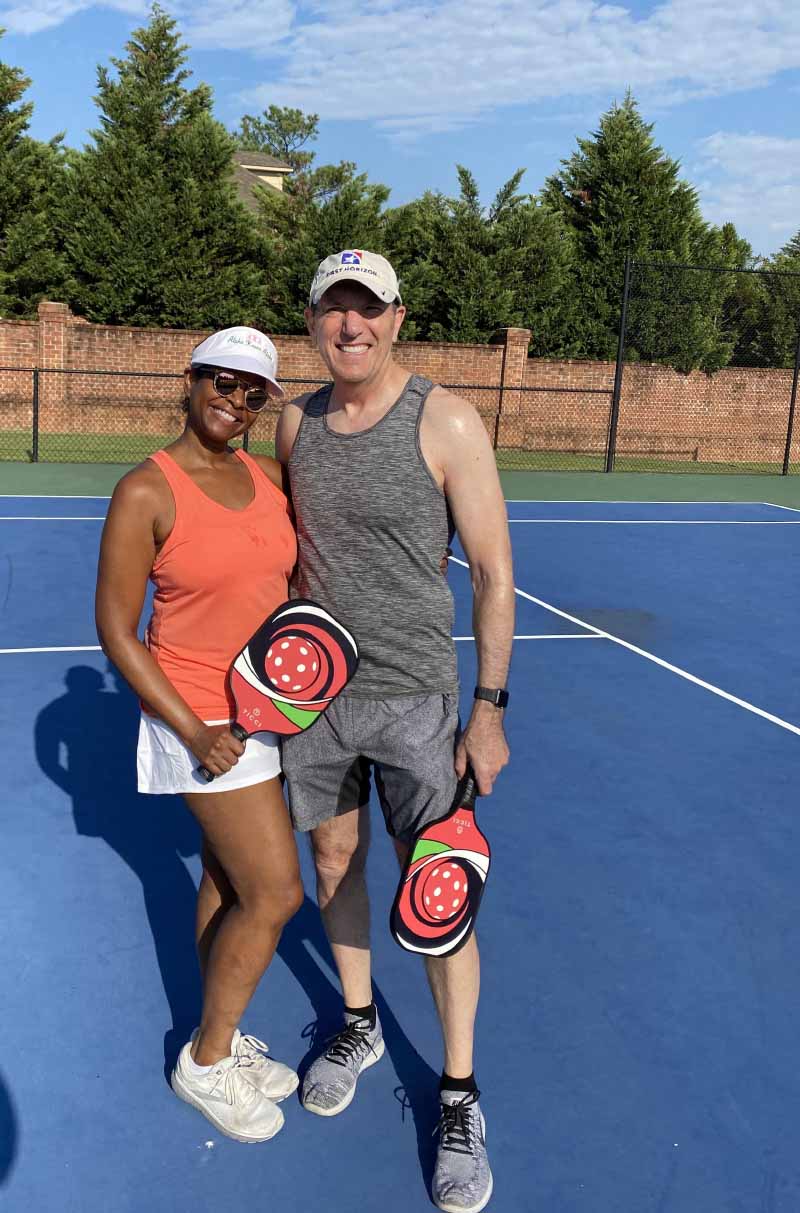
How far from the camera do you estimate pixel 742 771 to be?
A: 5355mm

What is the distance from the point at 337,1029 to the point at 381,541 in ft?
4.82

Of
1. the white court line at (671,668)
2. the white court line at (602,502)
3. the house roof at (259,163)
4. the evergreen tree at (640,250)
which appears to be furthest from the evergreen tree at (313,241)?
the house roof at (259,163)

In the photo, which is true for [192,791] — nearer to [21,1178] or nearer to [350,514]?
[350,514]

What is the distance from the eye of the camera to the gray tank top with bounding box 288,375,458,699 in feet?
8.67

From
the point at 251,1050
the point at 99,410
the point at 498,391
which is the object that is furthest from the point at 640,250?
the point at 251,1050

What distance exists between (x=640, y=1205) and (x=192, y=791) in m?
1.42

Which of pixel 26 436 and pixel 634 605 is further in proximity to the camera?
pixel 26 436

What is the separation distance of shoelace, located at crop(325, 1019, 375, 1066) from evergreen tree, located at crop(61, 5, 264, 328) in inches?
845

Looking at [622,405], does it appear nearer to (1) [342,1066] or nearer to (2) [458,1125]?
(1) [342,1066]

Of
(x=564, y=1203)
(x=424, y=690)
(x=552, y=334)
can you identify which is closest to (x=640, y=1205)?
(x=564, y=1203)

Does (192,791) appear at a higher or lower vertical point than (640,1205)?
higher

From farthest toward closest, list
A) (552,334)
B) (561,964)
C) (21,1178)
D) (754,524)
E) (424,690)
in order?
(552,334) < (754,524) < (561,964) < (424,690) < (21,1178)

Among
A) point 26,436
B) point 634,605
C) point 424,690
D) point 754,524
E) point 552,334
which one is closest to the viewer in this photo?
point 424,690

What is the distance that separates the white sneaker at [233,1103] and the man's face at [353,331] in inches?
68.8
